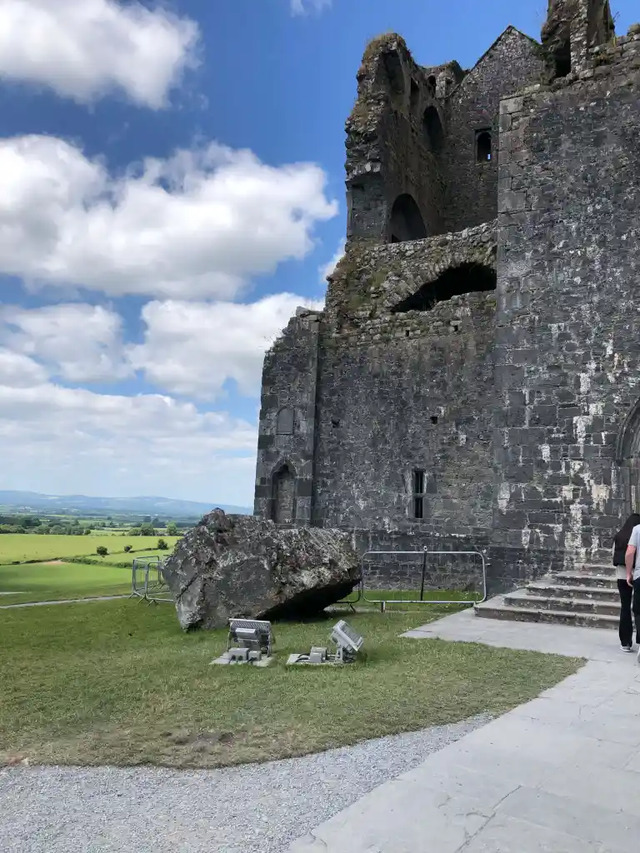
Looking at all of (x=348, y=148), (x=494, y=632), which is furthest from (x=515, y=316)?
(x=348, y=148)

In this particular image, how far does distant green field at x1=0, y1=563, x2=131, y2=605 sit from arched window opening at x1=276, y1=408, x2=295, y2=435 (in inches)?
220

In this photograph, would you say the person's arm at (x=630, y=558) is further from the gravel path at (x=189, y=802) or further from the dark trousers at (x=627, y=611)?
the gravel path at (x=189, y=802)

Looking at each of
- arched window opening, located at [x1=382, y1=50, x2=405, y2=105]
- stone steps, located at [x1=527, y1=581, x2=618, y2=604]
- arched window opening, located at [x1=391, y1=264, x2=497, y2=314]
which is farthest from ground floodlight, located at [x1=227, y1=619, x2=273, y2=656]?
arched window opening, located at [x1=382, y1=50, x2=405, y2=105]

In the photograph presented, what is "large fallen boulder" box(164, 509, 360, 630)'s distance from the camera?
9156mm

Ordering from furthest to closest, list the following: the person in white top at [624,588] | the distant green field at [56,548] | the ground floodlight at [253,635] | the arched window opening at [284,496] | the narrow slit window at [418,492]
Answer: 1. the distant green field at [56,548]
2. the arched window opening at [284,496]
3. the narrow slit window at [418,492]
4. the person in white top at [624,588]
5. the ground floodlight at [253,635]

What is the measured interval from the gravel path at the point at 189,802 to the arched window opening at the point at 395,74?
779 inches

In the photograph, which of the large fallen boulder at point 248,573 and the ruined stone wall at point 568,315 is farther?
the ruined stone wall at point 568,315

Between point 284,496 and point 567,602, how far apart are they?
9.46 meters

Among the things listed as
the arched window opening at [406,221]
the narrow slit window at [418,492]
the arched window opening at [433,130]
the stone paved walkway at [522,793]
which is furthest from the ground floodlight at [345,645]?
the arched window opening at [433,130]

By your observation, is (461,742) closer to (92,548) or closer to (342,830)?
(342,830)

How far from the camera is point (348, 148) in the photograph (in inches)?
764

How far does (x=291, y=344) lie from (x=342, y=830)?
1578 centimetres

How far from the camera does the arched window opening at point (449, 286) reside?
56.4ft

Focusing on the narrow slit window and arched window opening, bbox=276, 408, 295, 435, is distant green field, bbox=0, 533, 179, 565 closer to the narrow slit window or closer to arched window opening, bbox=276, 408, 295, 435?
arched window opening, bbox=276, 408, 295, 435
